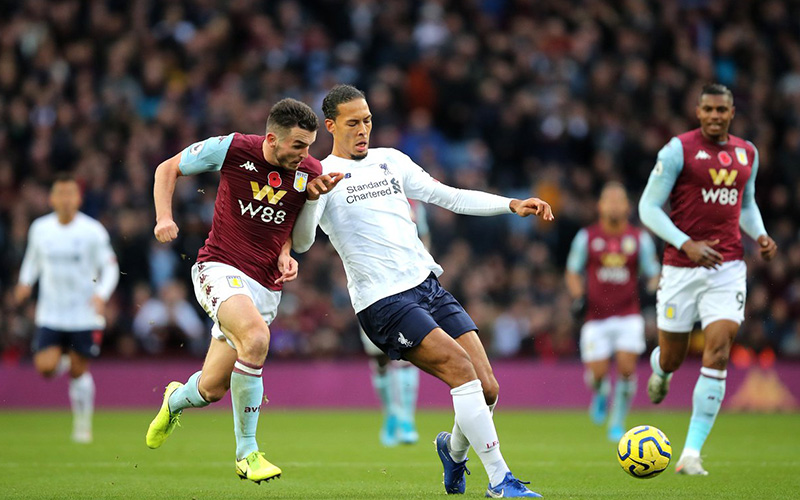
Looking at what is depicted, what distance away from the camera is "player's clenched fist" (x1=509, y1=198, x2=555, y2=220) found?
7.30 metres

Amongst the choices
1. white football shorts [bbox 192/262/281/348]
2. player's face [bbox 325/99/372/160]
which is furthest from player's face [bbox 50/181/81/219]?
player's face [bbox 325/99/372/160]

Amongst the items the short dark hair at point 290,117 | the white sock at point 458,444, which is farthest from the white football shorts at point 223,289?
→ the white sock at point 458,444

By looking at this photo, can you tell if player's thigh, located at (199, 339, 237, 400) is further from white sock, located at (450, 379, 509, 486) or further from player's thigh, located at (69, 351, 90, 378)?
player's thigh, located at (69, 351, 90, 378)

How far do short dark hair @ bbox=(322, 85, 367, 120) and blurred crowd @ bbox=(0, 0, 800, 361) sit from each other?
9.83 m

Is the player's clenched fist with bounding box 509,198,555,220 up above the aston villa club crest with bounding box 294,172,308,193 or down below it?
below

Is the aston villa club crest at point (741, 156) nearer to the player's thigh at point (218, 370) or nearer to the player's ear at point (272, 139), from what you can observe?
the player's ear at point (272, 139)

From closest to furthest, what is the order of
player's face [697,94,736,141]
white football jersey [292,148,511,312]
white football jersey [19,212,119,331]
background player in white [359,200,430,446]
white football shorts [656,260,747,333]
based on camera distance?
white football jersey [292,148,511,312]
white football shorts [656,260,747,333]
player's face [697,94,736,141]
background player in white [359,200,430,446]
white football jersey [19,212,119,331]

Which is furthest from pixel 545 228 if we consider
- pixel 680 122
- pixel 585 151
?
pixel 680 122

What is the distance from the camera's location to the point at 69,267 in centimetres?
1354

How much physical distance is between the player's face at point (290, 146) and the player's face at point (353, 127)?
0.20m

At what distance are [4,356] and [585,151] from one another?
1022 cm

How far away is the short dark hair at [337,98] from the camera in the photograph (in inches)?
317

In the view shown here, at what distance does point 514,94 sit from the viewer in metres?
21.3

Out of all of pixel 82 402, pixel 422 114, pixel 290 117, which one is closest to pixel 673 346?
pixel 290 117
